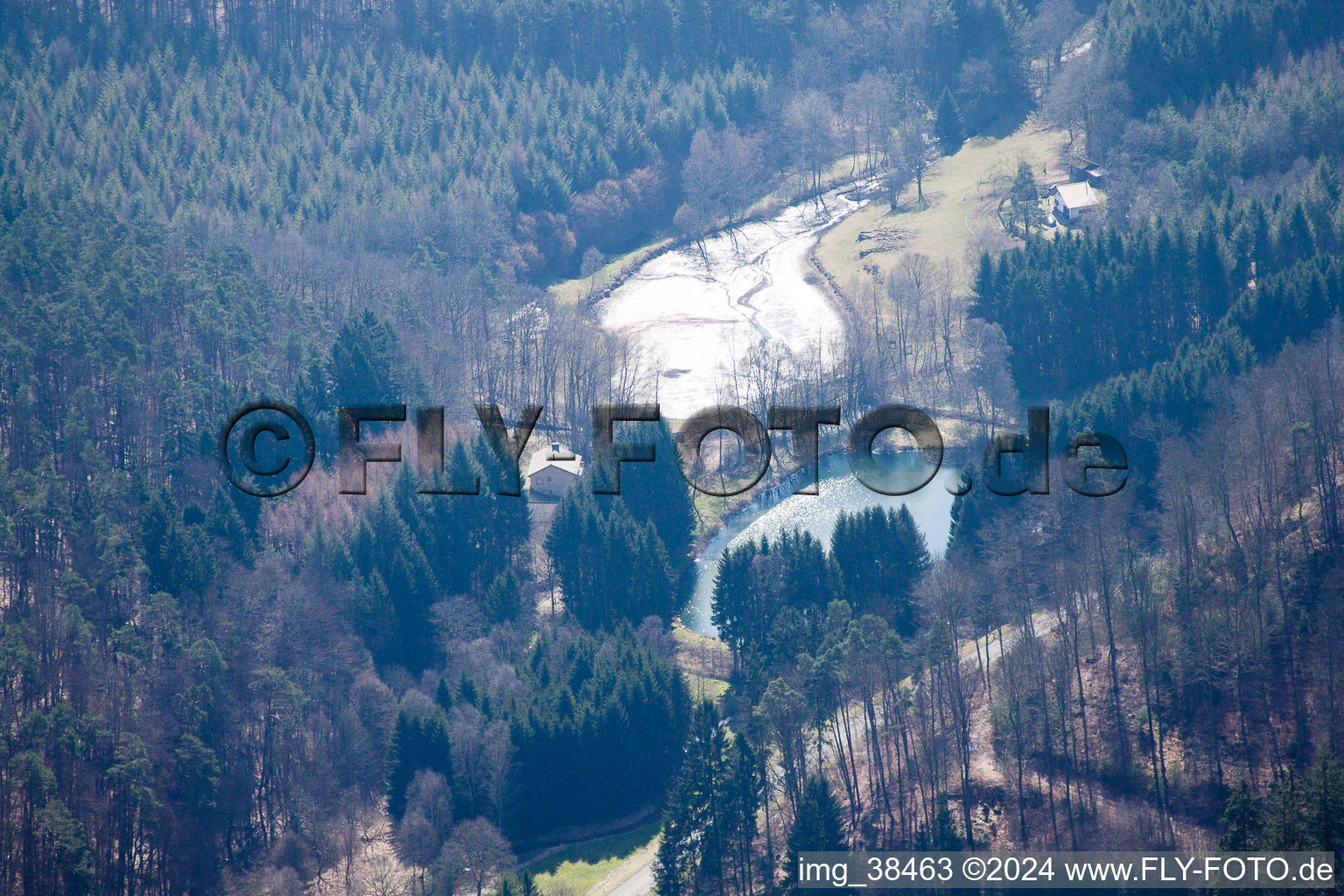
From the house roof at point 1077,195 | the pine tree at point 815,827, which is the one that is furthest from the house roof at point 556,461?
the house roof at point 1077,195

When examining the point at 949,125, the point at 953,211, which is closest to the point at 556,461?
the point at 953,211

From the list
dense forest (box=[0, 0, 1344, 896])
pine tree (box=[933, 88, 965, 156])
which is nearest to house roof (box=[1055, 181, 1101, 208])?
dense forest (box=[0, 0, 1344, 896])

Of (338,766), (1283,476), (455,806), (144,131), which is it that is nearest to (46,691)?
(338,766)

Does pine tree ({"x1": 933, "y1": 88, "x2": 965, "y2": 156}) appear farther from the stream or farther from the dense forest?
the stream

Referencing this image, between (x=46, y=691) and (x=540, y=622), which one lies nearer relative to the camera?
(x=46, y=691)

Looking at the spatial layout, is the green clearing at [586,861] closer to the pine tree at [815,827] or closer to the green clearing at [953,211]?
the pine tree at [815,827]

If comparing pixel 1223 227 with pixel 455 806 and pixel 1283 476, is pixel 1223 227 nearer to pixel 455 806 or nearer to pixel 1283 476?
Answer: pixel 1283 476

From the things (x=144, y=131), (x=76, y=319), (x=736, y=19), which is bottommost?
(x=76, y=319)
